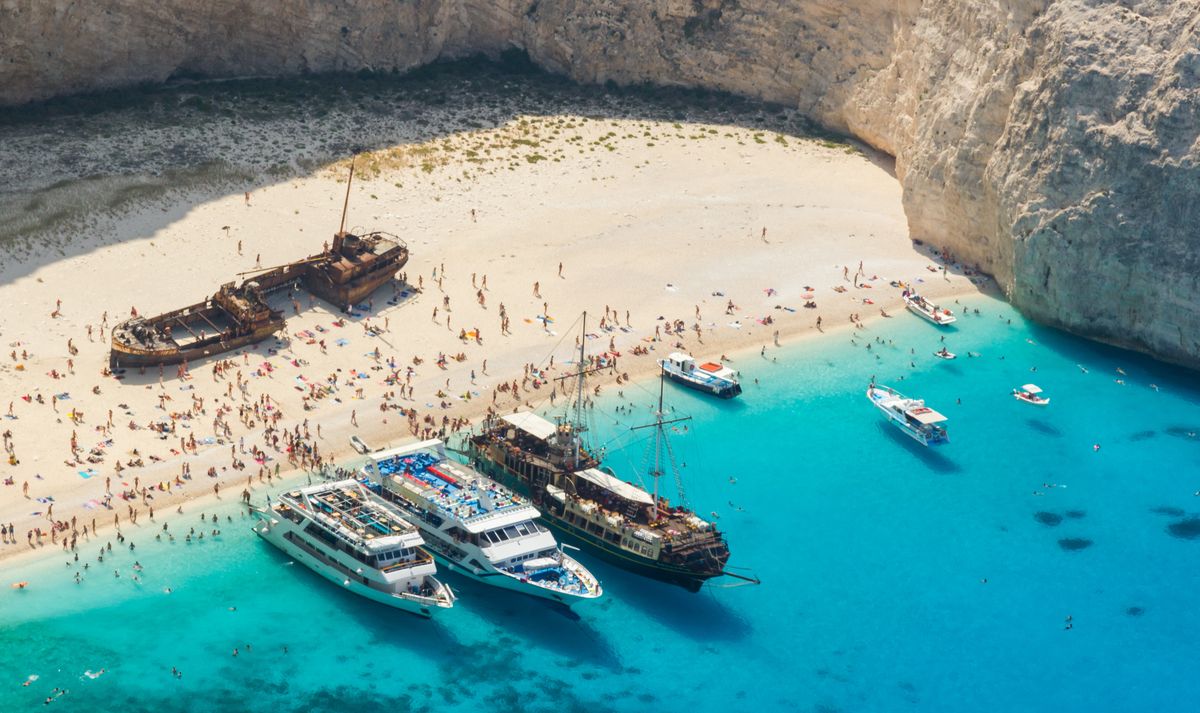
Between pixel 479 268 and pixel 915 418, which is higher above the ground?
pixel 479 268

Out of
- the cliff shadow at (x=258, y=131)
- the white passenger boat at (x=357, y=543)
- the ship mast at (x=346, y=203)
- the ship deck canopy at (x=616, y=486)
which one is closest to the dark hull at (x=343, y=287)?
the ship mast at (x=346, y=203)

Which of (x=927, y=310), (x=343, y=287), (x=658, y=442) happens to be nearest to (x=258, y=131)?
(x=343, y=287)

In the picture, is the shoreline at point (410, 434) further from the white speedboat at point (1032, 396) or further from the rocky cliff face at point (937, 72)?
the white speedboat at point (1032, 396)

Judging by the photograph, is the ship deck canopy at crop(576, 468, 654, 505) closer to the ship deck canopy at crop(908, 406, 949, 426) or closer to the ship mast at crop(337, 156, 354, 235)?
Answer: the ship deck canopy at crop(908, 406, 949, 426)

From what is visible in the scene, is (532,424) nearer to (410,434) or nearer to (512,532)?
(410,434)

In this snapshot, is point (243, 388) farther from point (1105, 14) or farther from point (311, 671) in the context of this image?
point (1105, 14)

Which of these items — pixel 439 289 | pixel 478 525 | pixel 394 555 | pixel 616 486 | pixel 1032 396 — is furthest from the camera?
pixel 439 289
